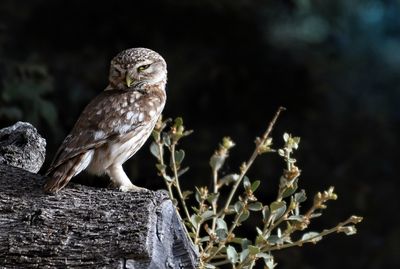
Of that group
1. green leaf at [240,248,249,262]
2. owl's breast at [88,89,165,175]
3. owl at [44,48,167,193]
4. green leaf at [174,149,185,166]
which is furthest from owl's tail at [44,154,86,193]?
green leaf at [240,248,249,262]

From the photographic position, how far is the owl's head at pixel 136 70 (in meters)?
4.64

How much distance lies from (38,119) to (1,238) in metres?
3.84

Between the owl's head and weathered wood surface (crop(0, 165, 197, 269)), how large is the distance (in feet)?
2.69

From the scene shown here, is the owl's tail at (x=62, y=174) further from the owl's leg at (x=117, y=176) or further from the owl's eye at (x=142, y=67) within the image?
the owl's eye at (x=142, y=67)

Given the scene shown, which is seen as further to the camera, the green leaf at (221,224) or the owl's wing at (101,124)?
the green leaf at (221,224)

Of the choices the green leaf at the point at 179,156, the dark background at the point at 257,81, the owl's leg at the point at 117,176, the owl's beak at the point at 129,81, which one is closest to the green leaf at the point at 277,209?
the green leaf at the point at 179,156

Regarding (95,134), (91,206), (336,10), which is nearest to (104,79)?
(336,10)

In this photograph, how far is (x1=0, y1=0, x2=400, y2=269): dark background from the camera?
810cm

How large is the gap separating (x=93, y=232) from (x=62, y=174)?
371 millimetres

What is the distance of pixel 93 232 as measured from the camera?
145 inches

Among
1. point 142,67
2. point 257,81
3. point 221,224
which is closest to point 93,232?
point 221,224

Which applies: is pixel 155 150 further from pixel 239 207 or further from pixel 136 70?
pixel 239 207

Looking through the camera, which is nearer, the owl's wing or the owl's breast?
the owl's wing

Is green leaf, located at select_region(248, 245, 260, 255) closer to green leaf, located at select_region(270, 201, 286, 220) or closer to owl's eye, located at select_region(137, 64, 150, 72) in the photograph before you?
green leaf, located at select_region(270, 201, 286, 220)
